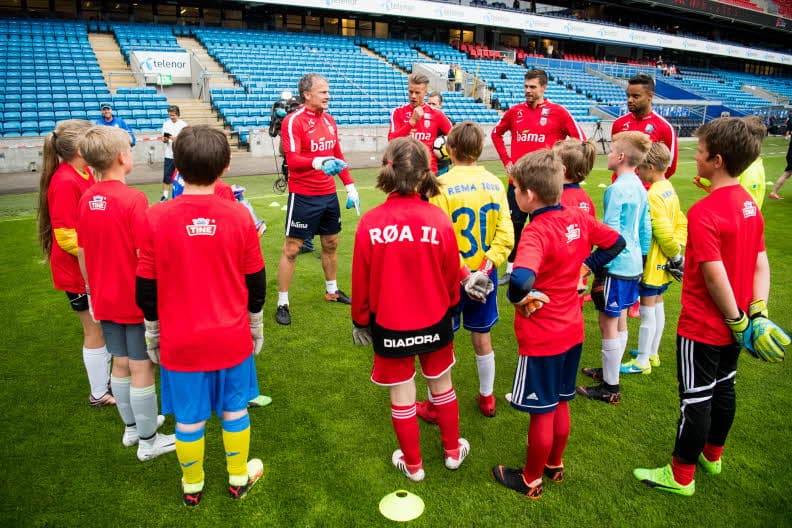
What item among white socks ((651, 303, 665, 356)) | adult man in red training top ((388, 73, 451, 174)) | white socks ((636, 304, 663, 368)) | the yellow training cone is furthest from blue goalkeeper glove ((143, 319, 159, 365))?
adult man in red training top ((388, 73, 451, 174))

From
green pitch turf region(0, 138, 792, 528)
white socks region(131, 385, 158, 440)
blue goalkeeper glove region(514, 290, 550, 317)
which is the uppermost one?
blue goalkeeper glove region(514, 290, 550, 317)

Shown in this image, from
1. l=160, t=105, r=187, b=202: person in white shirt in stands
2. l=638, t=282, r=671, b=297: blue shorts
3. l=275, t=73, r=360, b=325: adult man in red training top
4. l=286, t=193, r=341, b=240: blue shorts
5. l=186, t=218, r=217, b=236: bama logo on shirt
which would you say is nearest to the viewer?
l=186, t=218, r=217, b=236: bama logo on shirt

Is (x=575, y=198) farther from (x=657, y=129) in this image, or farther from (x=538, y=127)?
(x=538, y=127)

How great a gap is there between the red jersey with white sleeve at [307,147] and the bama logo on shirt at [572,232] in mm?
2933

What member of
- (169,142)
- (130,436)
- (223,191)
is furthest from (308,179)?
(169,142)

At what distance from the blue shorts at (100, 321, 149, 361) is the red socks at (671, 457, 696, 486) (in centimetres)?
310

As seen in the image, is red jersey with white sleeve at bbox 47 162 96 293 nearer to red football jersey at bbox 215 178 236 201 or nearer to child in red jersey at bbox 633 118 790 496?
red football jersey at bbox 215 178 236 201

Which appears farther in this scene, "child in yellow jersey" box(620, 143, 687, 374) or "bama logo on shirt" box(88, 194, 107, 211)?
"child in yellow jersey" box(620, 143, 687, 374)

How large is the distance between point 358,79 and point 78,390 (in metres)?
22.2

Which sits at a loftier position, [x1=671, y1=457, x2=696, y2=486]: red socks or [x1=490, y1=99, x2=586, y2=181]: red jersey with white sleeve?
[x1=490, y1=99, x2=586, y2=181]: red jersey with white sleeve

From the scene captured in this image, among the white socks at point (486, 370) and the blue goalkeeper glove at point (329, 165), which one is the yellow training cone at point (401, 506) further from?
the blue goalkeeper glove at point (329, 165)

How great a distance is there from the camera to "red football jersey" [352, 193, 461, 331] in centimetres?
254

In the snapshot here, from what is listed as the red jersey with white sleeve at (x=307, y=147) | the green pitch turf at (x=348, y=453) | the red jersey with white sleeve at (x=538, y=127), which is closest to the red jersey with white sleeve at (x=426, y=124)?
the red jersey with white sleeve at (x=538, y=127)

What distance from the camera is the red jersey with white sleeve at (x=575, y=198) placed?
330cm
